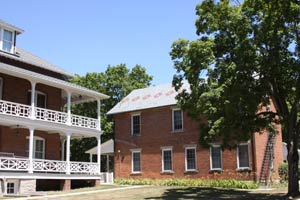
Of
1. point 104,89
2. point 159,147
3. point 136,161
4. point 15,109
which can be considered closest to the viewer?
point 15,109

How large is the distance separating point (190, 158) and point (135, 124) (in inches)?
260

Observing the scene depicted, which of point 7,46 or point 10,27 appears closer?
point 7,46

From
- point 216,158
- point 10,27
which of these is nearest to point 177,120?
point 216,158

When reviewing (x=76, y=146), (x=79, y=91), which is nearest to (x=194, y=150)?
(x=79, y=91)

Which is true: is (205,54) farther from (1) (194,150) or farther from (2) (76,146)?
(2) (76,146)

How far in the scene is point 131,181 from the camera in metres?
35.7

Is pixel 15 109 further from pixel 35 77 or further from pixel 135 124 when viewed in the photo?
pixel 135 124

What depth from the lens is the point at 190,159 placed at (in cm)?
3372

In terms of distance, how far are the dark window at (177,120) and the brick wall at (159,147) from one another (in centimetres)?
37

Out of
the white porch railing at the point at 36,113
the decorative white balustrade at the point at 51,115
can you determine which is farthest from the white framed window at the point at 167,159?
the decorative white balustrade at the point at 51,115

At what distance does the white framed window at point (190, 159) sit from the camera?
1315 inches

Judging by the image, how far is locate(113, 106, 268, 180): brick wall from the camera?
31.5m

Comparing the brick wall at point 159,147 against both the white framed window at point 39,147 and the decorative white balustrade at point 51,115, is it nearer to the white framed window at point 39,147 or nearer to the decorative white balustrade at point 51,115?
the decorative white balustrade at point 51,115

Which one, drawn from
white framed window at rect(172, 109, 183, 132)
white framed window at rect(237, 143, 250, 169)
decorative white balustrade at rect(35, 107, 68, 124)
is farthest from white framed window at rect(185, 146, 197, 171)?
decorative white balustrade at rect(35, 107, 68, 124)
